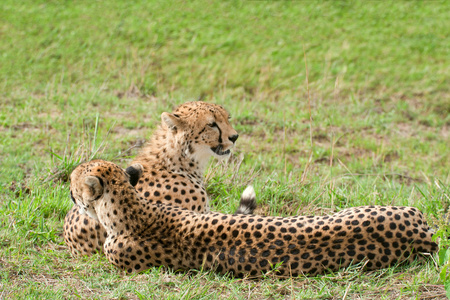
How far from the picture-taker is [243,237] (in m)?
3.04

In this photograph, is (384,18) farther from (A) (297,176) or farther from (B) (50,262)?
(B) (50,262)

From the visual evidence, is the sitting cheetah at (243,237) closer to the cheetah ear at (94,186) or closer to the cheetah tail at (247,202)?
the cheetah ear at (94,186)

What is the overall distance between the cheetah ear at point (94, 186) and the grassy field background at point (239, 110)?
0.42m

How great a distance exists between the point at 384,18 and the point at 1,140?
5.74 m

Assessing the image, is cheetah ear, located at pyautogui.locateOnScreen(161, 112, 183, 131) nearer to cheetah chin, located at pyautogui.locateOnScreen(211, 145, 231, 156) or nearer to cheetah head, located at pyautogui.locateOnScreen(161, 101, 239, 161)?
cheetah head, located at pyautogui.locateOnScreen(161, 101, 239, 161)

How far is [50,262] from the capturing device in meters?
3.37

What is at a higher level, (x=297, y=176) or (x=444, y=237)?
(x=444, y=237)

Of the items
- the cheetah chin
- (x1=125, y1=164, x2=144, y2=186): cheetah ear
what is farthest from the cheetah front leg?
the cheetah chin

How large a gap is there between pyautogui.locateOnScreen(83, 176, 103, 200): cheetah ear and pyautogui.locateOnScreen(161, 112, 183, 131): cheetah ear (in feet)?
2.50

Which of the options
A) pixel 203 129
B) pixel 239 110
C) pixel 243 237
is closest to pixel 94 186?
pixel 243 237

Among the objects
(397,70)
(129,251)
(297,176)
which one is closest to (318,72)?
(397,70)

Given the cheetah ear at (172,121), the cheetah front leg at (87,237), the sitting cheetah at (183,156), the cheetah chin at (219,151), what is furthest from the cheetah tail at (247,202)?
the cheetah front leg at (87,237)

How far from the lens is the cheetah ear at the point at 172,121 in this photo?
375 cm

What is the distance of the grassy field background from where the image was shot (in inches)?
122
